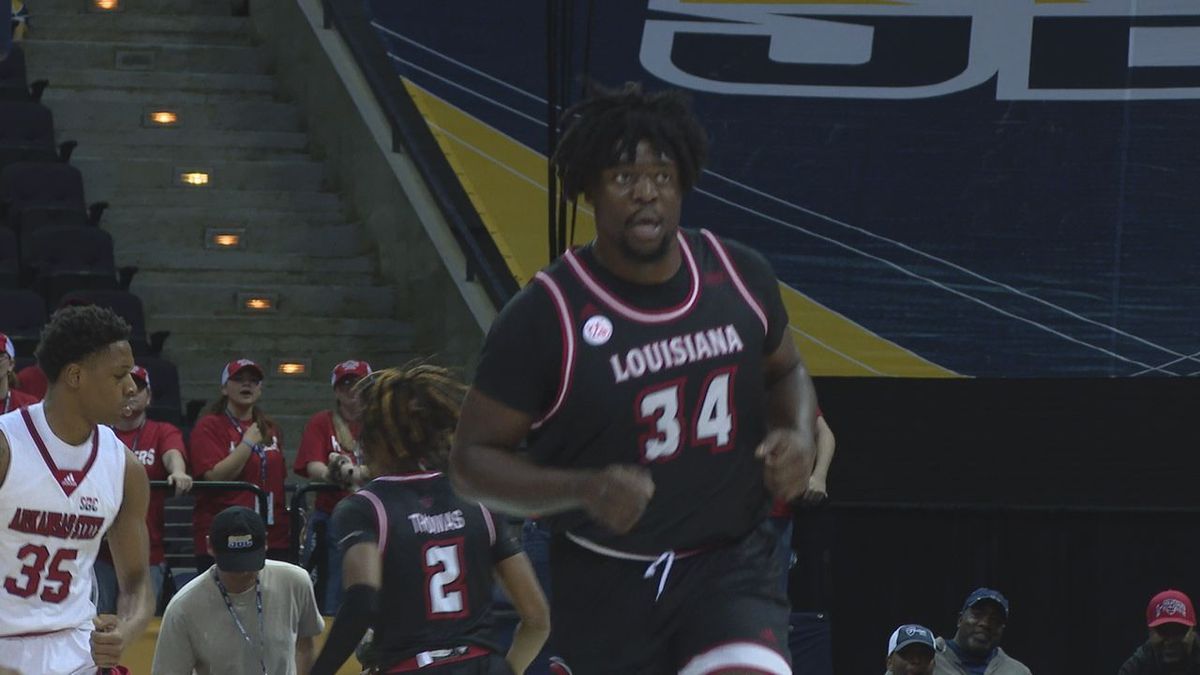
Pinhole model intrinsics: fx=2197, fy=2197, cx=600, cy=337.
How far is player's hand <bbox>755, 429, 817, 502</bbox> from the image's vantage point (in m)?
4.54

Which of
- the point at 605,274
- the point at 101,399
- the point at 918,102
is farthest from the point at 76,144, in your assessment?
the point at 605,274

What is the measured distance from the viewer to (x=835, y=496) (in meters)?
12.0

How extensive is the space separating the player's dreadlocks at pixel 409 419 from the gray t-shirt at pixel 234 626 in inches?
119

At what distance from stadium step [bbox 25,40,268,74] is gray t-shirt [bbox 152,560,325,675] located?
8.75 meters

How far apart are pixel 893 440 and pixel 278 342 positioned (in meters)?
4.89

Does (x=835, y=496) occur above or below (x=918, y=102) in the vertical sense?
below

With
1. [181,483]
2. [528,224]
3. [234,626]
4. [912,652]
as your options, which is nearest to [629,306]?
[234,626]

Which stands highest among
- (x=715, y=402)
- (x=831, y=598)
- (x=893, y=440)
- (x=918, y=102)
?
(x=918, y=102)

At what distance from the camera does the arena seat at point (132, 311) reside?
45.1ft

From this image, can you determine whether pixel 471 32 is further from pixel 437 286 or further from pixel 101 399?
pixel 101 399

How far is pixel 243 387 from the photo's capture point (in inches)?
462

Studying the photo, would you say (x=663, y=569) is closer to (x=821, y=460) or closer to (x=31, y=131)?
(x=821, y=460)

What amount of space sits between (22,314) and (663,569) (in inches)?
→ 381

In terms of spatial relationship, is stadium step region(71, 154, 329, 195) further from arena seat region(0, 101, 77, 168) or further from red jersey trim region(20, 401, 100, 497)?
red jersey trim region(20, 401, 100, 497)
